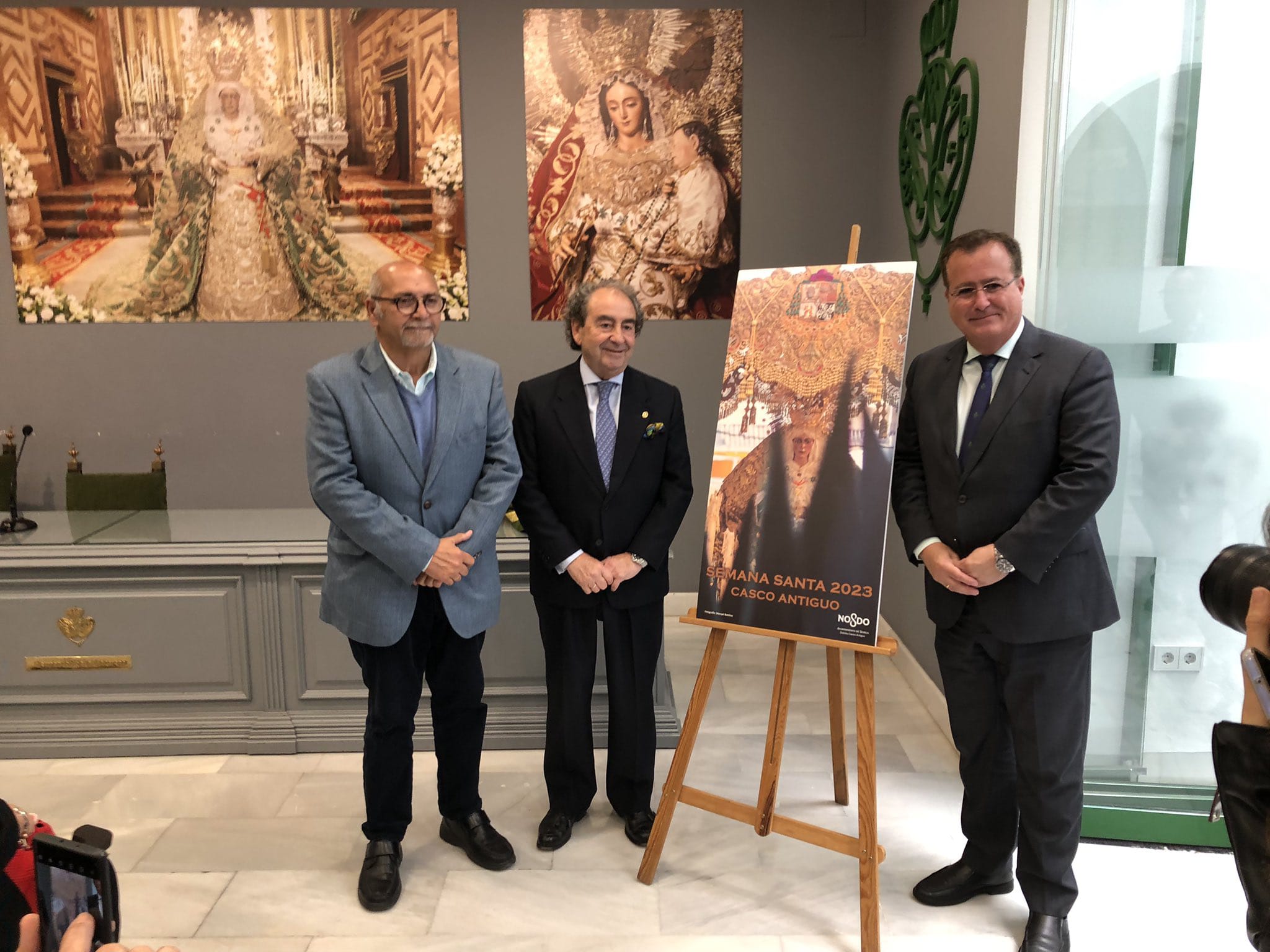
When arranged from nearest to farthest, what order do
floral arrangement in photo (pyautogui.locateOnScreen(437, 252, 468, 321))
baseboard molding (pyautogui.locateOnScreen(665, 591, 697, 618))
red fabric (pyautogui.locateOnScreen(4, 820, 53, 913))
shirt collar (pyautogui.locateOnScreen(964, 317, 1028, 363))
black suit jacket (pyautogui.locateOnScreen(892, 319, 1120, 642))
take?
red fabric (pyautogui.locateOnScreen(4, 820, 53, 913)), black suit jacket (pyautogui.locateOnScreen(892, 319, 1120, 642)), shirt collar (pyautogui.locateOnScreen(964, 317, 1028, 363)), floral arrangement in photo (pyautogui.locateOnScreen(437, 252, 468, 321)), baseboard molding (pyautogui.locateOnScreen(665, 591, 697, 618))

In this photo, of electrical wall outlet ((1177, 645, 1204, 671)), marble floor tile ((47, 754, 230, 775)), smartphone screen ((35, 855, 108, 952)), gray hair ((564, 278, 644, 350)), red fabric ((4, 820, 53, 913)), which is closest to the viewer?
smartphone screen ((35, 855, 108, 952))

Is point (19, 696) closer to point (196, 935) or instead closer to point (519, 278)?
point (196, 935)

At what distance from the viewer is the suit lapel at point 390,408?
2225mm

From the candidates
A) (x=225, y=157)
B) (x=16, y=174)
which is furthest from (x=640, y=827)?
(x=16, y=174)

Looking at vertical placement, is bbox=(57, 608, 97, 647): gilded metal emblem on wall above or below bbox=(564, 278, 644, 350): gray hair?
below

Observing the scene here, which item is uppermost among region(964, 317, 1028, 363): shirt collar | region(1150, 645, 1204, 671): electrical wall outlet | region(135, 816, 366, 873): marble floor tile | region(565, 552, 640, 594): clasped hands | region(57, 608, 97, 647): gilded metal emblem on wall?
region(964, 317, 1028, 363): shirt collar

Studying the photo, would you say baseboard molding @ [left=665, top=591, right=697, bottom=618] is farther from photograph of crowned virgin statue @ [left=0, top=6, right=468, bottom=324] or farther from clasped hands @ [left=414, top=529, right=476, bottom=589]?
clasped hands @ [left=414, top=529, right=476, bottom=589]

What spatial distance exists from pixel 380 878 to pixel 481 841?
0.29 meters

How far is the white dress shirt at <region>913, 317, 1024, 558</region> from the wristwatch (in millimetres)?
174

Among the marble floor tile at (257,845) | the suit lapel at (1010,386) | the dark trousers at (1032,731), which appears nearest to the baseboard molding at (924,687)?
the dark trousers at (1032,731)

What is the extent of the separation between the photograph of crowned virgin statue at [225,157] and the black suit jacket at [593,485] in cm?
223

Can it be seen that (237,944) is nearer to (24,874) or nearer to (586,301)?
(24,874)

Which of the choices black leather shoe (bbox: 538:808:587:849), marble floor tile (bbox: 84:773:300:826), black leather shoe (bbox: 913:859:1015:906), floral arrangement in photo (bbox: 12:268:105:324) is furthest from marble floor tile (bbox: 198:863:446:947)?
floral arrangement in photo (bbox: 12:268:105:324)

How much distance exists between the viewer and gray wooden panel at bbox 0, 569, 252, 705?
3154 mm
